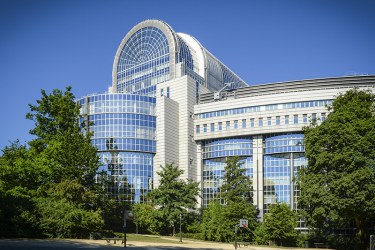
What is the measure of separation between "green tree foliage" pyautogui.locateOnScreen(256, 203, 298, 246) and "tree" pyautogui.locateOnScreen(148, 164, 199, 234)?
14480 millimetres

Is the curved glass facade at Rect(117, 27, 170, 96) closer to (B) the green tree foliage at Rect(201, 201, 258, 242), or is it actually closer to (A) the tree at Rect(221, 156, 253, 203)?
(A) the tree at Rect(221, 156, 253, 203)

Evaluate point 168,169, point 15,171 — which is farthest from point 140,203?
point 15,171

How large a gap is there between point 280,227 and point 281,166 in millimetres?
26839

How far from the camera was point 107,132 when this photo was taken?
95125 mm

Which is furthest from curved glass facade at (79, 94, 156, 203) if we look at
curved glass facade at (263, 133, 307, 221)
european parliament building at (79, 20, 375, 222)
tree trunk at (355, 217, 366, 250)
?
tree trunk at (355, 217, 366, 250)

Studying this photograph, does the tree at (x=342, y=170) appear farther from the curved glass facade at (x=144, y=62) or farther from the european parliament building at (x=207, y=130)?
the curved glass facade at (x=144, y=62)

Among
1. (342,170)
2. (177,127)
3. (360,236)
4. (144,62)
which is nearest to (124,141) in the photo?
(177,127)

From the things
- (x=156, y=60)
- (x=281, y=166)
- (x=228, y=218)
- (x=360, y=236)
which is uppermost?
(x=156, y=60)

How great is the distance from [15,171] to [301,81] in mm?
60782

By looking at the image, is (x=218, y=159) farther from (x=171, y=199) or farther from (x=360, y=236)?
(x=360, y=236)

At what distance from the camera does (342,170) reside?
5772cm

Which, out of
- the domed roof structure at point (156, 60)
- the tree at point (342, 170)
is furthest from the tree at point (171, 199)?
the domed roof structure at point (156, 60)

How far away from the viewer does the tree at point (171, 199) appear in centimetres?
7862

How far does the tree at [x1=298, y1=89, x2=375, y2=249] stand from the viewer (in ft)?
180
